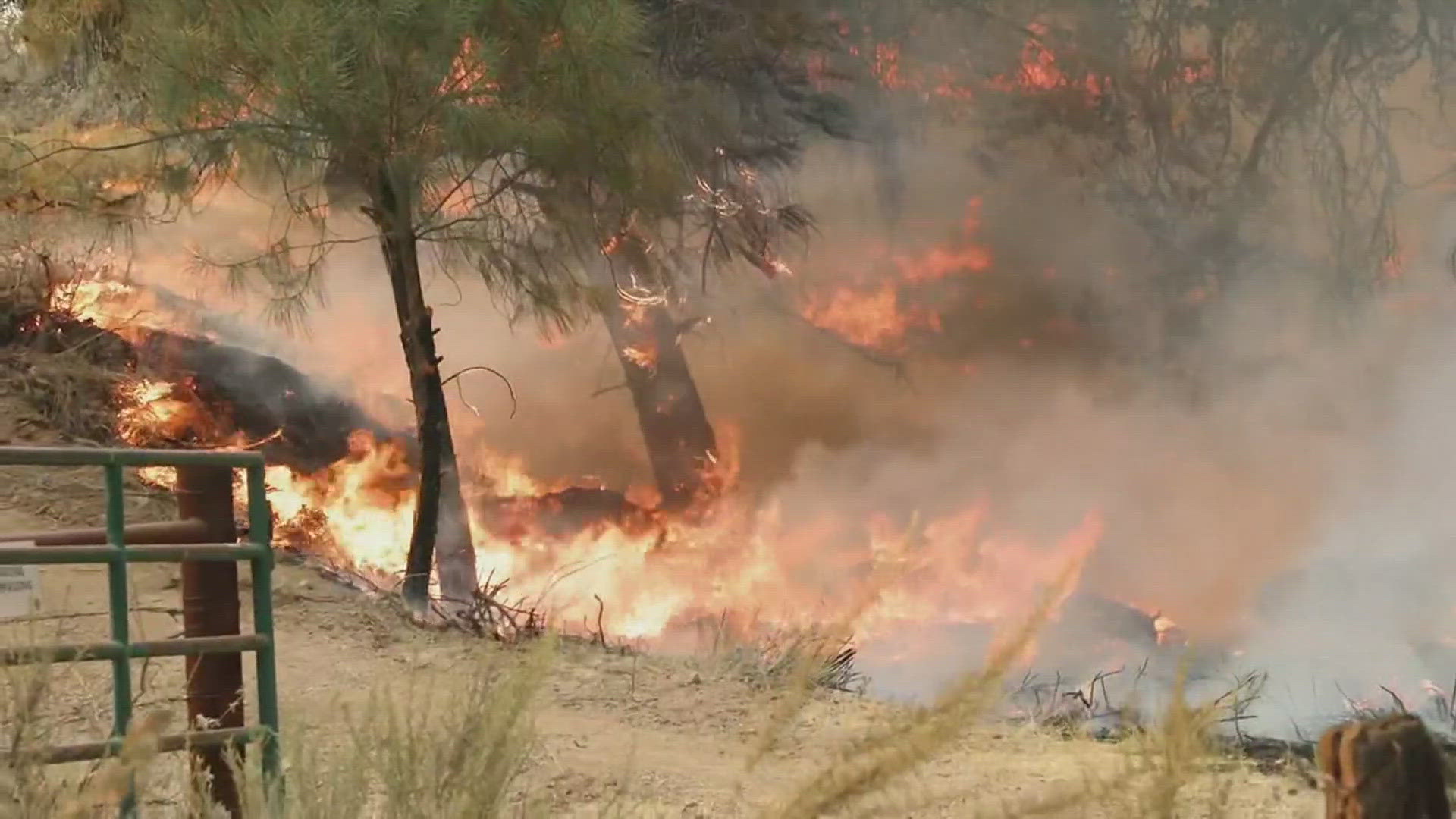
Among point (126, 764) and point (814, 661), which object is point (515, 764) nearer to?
point (814, 661)

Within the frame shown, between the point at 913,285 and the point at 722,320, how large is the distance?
6.12 feet

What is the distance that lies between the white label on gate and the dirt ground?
1.67ft

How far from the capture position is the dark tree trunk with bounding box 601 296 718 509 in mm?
10945

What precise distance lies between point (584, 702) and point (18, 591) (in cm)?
384

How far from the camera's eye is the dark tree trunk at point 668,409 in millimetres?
10945

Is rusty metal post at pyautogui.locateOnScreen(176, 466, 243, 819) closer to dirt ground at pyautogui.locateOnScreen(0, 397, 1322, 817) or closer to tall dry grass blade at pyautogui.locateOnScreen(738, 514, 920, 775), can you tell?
dirt ground at pyautogui.locateOnScreen(0, 397, 1322, 817)

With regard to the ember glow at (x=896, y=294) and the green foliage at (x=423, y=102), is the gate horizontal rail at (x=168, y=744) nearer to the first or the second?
the green foliage at (x=423, y=102)

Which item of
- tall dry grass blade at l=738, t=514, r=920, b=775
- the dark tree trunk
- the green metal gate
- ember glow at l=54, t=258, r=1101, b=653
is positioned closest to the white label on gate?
the green metal gate

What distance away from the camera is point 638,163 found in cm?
773

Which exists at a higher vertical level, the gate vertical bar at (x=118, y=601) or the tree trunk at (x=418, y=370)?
the tree trunk at (x=418, y=370)

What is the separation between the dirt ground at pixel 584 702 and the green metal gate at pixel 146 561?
54 centimetres

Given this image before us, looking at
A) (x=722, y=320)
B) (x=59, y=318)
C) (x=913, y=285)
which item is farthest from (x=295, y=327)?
(x=913, y=285)

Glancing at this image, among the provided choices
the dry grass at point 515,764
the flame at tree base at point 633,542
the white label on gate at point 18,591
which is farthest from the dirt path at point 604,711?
the dry grass at point 515,764

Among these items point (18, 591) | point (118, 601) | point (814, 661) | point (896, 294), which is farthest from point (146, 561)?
point (896, 294)
